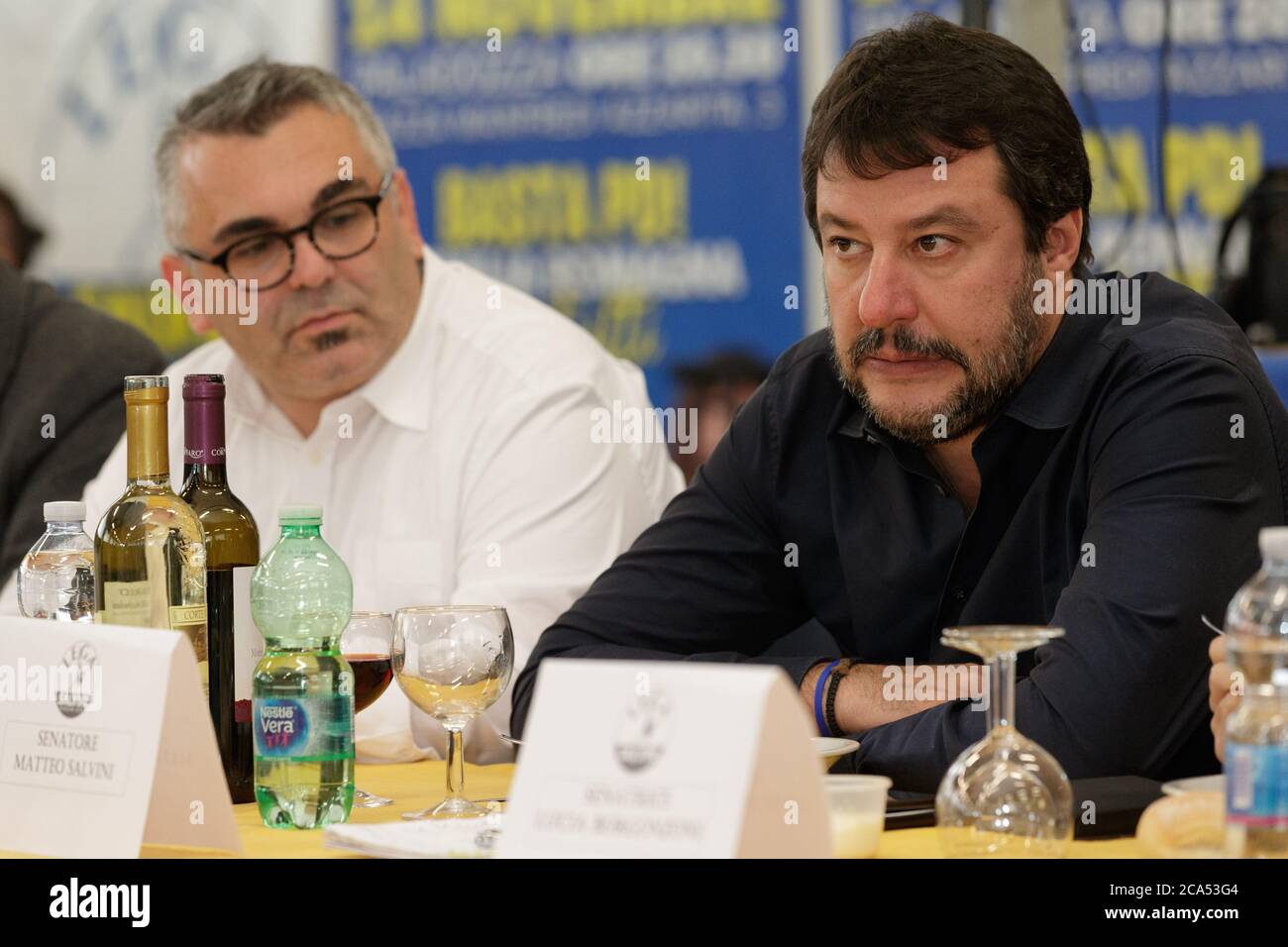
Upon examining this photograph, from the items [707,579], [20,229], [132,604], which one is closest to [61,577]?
[132,604]

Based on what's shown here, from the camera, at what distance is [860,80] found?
182 cm

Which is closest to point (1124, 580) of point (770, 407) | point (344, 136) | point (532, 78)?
point (770, 407)

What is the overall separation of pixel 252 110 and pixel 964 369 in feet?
4.14

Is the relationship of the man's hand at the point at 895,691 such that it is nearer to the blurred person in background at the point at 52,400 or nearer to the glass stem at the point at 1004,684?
the glass stem at the point at 1004,684

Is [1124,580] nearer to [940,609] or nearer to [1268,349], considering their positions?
[940,609]

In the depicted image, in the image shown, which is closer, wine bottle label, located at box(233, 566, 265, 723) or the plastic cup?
the plastic cup

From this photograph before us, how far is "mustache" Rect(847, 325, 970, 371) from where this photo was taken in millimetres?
1827

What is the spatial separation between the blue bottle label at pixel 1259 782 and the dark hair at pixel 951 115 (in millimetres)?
957

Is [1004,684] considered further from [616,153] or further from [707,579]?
[616,153]

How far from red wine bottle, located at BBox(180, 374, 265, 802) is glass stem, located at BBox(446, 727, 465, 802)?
0.59 ft

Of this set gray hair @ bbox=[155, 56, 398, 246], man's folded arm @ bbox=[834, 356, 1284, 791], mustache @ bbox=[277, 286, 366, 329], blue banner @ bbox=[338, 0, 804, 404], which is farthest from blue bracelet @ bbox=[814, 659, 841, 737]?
blue banner @ bbox=[338, 0, 804, 404]

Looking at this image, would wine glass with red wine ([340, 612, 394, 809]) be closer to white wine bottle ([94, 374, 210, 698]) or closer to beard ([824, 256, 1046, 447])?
white wine bottle ([94, 374, 210, 698])

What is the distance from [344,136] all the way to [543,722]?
1777 millimetres

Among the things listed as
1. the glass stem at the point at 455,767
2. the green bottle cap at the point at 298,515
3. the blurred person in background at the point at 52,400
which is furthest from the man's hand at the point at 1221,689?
the blurred person in background at the point at 52,400
